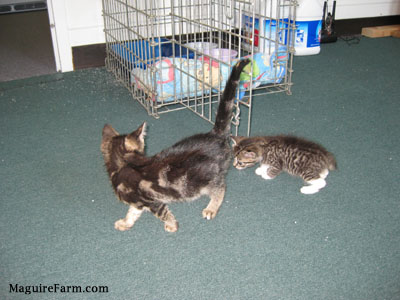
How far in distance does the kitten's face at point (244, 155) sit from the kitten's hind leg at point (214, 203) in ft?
0.91

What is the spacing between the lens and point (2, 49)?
159 inches

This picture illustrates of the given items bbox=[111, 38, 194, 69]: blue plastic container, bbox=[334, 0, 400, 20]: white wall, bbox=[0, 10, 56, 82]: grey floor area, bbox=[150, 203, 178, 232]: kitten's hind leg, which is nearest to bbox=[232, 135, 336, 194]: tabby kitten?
bbox=[150, 203, 178, 232]: kitten's hind leg

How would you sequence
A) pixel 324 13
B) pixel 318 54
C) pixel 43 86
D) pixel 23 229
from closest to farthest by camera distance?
pixel 23 229
pixel 43 86
pixel 318 54
pixel 324 13

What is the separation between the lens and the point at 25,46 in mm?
4129

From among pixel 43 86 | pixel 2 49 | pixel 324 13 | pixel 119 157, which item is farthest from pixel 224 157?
pixel 2 49

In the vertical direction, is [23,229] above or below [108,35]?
below

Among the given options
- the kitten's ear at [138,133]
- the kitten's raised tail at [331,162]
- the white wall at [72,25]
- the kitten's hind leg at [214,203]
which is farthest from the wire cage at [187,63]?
the kitten's ear at [138,133]

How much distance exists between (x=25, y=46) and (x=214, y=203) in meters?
3.36

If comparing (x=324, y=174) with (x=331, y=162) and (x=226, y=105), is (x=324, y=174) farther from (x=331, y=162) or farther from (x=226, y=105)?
(x=226, y=105)

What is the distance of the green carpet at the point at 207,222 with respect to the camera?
1.39 m

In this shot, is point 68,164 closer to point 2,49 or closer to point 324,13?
point 2,49

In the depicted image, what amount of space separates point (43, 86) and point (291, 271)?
2540mm

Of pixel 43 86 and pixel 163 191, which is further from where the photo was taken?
pixel 43 86

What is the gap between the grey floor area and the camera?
11.2ft
